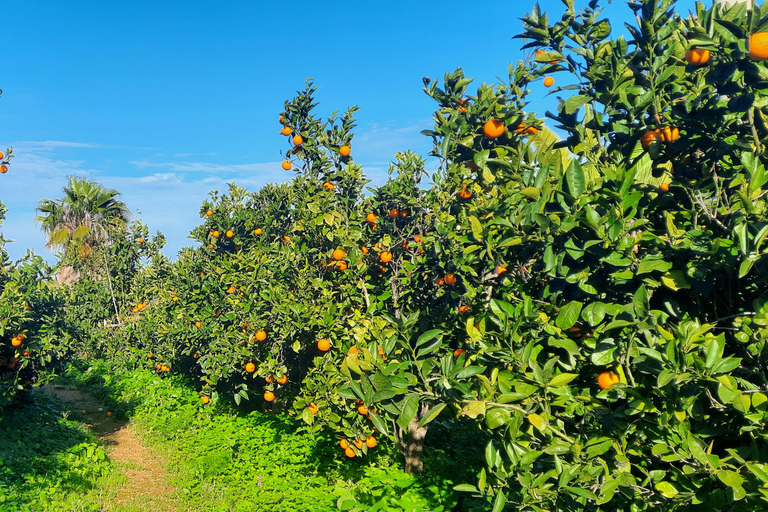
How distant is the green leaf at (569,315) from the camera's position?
207 cm

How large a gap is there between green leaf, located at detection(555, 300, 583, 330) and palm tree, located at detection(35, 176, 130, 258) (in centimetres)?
1598

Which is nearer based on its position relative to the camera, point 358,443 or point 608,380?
point 608,380

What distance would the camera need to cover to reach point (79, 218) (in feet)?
53.5

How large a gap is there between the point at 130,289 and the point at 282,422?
8.97 meters

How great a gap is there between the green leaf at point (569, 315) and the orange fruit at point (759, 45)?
3.51 ft

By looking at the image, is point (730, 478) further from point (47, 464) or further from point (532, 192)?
point (47, 464)

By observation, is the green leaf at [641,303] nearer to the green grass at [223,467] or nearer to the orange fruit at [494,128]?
the orange fruit at [494,128]

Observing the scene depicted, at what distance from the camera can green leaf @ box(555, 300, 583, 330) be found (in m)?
2.07

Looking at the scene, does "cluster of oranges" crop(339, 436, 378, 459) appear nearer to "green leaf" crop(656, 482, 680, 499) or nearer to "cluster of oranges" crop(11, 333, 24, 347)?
"green leaf" crop(656, 482, 680, 499)

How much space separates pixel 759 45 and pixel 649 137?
0.58 metres

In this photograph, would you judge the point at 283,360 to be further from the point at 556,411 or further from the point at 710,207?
the point at 710,207

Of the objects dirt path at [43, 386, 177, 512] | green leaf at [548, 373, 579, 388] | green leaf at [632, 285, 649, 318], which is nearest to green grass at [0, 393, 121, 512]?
dirt path at [43, 386, 177, 512]

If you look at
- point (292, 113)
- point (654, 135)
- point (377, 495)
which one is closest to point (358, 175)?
point (292, 113)

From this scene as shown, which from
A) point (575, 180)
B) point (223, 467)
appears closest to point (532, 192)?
point (575, 180)
